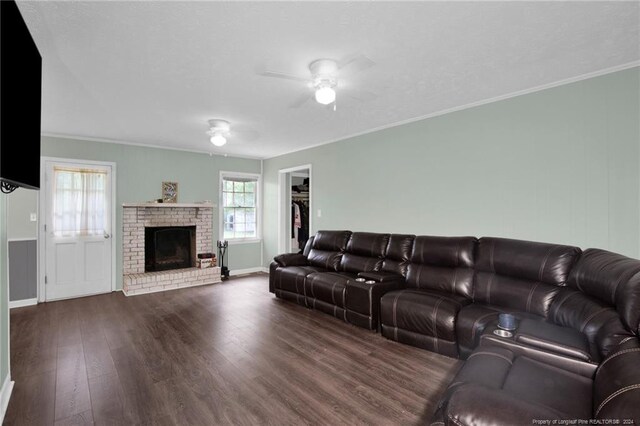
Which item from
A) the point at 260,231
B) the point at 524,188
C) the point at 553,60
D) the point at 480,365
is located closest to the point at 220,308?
the point at 260,231

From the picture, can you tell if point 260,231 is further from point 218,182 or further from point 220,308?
point 220,308

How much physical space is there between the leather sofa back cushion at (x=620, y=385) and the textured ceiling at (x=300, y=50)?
1.95 m

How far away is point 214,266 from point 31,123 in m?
4.77

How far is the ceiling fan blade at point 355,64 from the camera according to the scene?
2.39 metres

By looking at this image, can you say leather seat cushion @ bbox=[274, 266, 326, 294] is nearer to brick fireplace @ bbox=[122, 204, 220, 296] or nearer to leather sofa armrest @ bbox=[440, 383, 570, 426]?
brick fireplace @ bbox=[122, 204, 220, 296]

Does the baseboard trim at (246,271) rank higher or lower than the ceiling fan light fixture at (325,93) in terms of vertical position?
lower

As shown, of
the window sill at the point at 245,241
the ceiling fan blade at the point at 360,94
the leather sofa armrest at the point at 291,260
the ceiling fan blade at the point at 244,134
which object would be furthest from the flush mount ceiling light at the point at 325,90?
the window sill at the point at 245,241

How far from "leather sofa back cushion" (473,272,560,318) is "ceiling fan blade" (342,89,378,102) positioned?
7.17 ft

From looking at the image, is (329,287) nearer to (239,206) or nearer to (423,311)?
(423,311)

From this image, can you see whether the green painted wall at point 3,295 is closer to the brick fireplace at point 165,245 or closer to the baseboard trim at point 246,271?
the brick fireplace at point 165,245

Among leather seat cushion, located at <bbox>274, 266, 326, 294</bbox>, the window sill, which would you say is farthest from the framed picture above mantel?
leather seat cushion, located at <bbox>274, 266, 326, 294</bbox>

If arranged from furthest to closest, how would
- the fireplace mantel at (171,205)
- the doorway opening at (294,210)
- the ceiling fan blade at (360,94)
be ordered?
the doorway opening at (294,210)
the fireplace mantel at (171,205)
the ceiling fan blade at (360,94)

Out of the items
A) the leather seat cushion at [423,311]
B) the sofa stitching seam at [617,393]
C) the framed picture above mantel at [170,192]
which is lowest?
the leather seat cushion at [423,311]

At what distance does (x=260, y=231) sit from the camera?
23.5 feet
